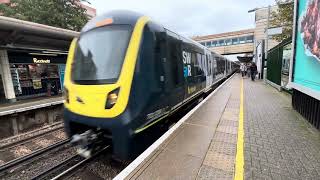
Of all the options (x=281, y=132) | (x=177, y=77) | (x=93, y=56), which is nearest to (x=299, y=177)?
(x=281, y=132)

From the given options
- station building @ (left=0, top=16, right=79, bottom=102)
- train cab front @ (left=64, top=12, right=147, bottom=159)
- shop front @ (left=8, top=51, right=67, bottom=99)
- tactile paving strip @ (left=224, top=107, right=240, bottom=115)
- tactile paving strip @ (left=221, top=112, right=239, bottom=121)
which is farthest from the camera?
shop front @ (left=8, top=51, right=67, bottom=99)

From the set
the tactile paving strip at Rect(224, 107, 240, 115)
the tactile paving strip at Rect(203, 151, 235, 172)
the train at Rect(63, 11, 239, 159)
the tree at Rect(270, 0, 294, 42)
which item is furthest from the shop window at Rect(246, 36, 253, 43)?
the tactile paving strip at Rect(203, 151, 235, 172)

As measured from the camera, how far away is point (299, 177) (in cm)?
291

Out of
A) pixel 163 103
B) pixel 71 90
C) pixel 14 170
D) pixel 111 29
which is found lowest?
pixel 14 170

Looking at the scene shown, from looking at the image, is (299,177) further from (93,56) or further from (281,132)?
(93,56)

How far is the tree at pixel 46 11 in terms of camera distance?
55.2ft

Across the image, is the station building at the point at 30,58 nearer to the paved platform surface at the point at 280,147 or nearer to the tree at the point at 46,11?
the tree at the point at 46,11

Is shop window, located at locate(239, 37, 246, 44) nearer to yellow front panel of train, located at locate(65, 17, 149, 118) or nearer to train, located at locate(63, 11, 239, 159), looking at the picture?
train, located at locate(63, 11, 239, 159)

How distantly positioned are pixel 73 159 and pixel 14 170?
1.32m

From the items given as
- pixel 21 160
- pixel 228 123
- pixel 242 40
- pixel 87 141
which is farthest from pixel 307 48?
pixel 242 40

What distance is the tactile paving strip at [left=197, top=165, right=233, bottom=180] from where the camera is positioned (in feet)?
9.53

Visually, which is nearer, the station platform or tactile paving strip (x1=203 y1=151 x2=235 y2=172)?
the station platform

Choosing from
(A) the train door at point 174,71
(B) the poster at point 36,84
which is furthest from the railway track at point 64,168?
(B) the poster at point 36,84

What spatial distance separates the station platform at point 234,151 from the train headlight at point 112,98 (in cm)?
105
